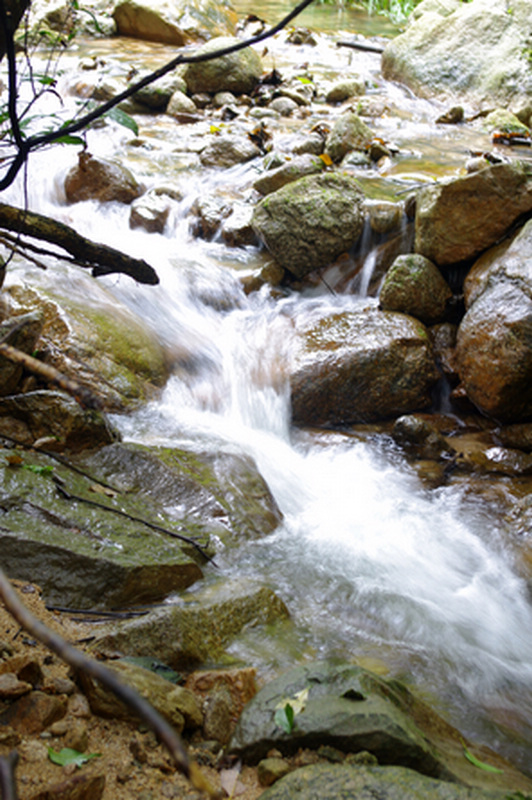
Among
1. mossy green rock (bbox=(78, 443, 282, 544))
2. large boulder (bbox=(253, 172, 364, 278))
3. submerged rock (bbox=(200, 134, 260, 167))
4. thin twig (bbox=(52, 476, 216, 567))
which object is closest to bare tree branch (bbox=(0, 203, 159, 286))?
thin twig (bbox=(52, 476, 216, 567))

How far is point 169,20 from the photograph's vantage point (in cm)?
1761

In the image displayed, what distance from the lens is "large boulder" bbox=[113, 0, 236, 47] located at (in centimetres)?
1731

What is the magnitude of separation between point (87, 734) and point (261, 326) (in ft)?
17.9

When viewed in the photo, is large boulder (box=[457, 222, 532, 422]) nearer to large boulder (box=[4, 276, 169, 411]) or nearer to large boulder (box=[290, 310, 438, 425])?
large boulder (box=[290, 310, 438, 425])

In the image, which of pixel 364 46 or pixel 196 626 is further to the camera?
pixel 364 46

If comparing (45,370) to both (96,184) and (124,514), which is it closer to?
(124,514)

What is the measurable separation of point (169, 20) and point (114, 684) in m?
21.3

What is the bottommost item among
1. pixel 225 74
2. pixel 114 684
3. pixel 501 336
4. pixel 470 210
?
pixel 501 336

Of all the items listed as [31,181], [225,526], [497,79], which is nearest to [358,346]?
[225,526]

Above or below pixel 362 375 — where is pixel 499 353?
above

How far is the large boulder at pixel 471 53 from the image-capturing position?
43.4ft

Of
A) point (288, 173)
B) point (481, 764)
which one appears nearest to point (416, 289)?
point (288, 173)

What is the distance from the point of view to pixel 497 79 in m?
13.3

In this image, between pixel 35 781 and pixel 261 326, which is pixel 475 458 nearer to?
pixel 261 326
